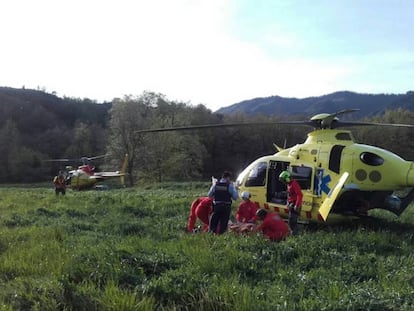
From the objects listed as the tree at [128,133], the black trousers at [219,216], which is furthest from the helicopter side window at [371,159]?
the tree at [128,133]

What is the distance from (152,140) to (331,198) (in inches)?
1797

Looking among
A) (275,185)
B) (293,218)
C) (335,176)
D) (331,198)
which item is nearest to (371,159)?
(335,176)

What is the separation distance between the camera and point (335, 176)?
484 inches

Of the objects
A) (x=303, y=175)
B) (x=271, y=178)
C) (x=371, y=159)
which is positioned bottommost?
(x=271, y=178)

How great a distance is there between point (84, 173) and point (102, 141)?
1913 inches

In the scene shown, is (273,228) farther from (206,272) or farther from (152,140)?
(152,140)

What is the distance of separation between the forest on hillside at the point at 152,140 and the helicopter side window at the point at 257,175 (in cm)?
3418

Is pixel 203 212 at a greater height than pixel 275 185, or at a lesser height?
lesser

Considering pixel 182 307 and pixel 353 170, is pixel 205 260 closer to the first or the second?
pixel 182 307

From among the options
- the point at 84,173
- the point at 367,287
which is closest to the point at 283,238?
the point at 367,287

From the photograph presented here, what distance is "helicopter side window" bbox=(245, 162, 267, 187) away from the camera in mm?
13891

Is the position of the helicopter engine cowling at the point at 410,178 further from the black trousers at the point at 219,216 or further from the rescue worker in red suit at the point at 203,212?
the rescue worker in red suit at the point at 203,212

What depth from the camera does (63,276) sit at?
641 centimetres

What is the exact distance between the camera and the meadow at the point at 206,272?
5.55 m
